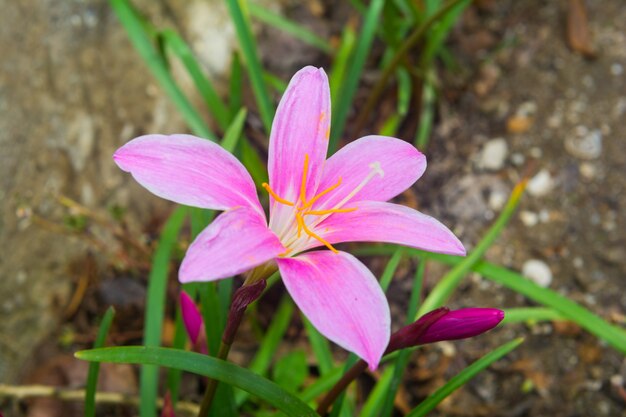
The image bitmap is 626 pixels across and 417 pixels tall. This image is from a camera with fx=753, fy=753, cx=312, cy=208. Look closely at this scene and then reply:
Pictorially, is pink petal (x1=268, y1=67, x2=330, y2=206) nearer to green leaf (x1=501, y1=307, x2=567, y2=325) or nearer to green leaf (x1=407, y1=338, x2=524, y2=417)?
green leaf (x1=407, y1=338, x2=524, y2=417)

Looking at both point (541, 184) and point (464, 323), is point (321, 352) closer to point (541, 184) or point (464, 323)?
point (464, 323)

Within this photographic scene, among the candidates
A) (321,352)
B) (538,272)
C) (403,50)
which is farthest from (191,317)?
(538,272)

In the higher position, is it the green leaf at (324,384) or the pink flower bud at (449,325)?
the pink flower bud at (449,325)

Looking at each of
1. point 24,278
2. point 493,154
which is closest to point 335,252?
point 24,278

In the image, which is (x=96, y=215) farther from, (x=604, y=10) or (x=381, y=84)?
(x=604, y=10)

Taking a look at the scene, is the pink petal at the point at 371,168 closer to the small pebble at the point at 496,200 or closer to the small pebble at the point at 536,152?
the small pebble at the point at 496,200

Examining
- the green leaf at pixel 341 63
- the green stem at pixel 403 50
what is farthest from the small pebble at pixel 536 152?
the green leaf at pixel 341 63
